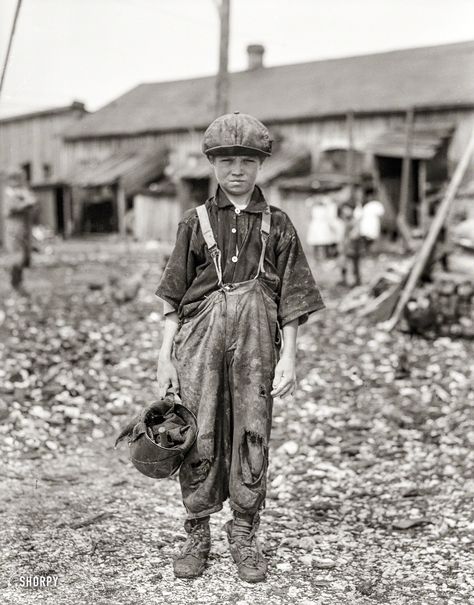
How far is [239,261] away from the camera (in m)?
3.40

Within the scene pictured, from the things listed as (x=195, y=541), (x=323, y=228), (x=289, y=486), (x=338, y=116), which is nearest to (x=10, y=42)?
(x=195, y=541)

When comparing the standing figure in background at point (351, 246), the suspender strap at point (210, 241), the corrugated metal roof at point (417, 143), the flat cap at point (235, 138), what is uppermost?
the corrugated metal roof at point (417, 143)

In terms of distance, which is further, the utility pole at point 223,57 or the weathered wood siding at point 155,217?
the weathered wood siding at point 155,217

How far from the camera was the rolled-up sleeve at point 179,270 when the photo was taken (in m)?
3.46

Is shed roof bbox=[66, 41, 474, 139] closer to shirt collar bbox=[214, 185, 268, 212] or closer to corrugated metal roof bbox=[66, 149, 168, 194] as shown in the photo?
corrugated metal roof bbox=[66, 149, 168, 194]

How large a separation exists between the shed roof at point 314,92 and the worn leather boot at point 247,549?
2161 cm

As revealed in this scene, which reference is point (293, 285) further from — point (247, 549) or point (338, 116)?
point (338, 116)

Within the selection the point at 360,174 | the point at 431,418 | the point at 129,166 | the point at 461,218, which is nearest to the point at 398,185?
the point at 360,174

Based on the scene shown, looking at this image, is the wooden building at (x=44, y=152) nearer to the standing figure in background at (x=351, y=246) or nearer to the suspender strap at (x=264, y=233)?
the standing figure in background at (x=351, y=246)

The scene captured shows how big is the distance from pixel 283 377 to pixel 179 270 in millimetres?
717

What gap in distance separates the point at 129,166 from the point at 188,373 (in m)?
28.5

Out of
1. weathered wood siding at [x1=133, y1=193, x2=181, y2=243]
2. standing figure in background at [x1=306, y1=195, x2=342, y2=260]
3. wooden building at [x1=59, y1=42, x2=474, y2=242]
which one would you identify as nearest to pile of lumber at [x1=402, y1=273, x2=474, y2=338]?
standing figure in background at [x1=306, y1=195, x2=342, y2=260]

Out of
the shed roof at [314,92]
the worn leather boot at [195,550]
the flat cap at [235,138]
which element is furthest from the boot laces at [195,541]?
the shed roof at [314,92]

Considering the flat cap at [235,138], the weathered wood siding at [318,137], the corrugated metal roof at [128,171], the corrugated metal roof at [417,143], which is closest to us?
the flat cap at [235,138]
